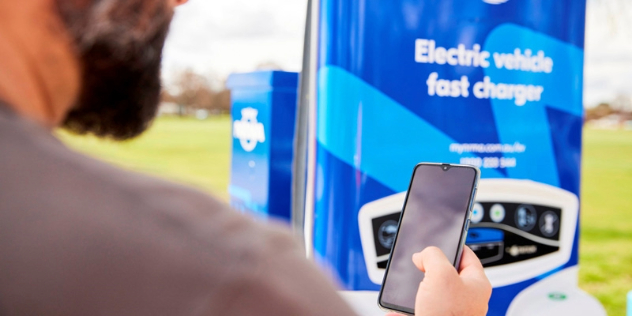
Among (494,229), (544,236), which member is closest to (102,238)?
(494,229)

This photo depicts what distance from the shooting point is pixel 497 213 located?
1547mm

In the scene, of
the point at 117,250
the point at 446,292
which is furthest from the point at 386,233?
the point at 117,250

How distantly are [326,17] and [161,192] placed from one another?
1.09m

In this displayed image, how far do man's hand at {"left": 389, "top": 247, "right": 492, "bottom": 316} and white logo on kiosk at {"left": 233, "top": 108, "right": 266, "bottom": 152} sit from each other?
1101 mm

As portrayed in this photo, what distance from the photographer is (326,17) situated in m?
1.41

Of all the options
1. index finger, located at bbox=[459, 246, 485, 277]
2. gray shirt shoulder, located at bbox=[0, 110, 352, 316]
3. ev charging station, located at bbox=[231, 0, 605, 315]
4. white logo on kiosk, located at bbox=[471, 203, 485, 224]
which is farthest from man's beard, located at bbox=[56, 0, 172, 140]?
white logo on kiosk, located at bbox=[471, 203, 485, 224]

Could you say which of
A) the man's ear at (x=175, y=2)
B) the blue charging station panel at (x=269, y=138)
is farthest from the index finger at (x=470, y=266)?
the blue charging station panel at (x=269, y=138)

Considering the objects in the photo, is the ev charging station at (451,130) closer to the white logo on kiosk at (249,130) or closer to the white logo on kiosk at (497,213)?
the white logo on kiosk at (497,213)

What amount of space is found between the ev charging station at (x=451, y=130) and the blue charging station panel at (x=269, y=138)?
0.37 m

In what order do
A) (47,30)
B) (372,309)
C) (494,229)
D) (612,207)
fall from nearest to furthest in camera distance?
1. (47,30)
2. (372,309)
3. (494,229)
4. (612,207)

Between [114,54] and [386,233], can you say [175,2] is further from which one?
[386,233]

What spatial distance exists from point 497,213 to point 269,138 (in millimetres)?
709

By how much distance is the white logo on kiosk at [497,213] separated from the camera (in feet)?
5.05

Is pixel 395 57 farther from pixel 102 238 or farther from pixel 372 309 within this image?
pixel 102 238
